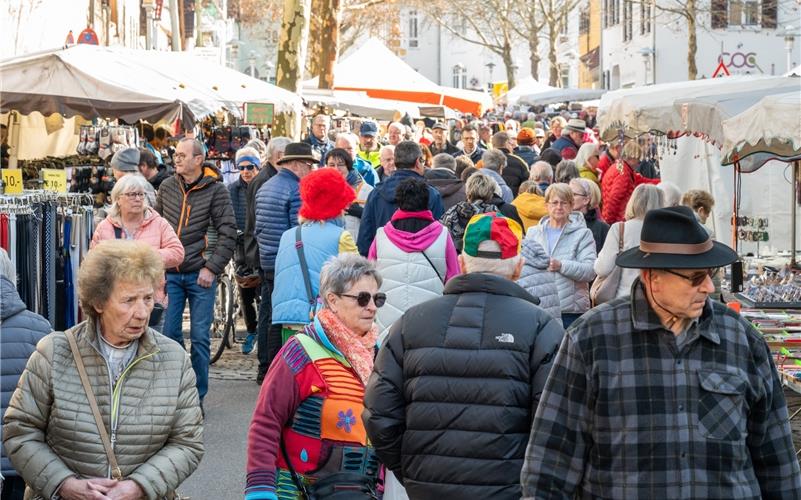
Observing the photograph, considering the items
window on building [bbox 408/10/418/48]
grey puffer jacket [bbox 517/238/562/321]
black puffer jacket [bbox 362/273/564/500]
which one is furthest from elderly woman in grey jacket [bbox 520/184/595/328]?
window on building [bbox 408/10/418/48]

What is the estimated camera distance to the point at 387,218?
33.4ft

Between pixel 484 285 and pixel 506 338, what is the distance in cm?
27

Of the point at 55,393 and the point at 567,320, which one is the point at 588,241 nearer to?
the point at 567,320

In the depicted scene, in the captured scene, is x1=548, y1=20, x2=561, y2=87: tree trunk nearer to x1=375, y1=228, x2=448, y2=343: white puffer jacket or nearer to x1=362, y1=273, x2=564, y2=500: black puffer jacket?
x1=375, y1=228, x2=448, y2=343: white puffer jacket

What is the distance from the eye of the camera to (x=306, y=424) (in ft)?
16.0

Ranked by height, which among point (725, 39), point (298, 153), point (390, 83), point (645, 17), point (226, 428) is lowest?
point (226, 428)

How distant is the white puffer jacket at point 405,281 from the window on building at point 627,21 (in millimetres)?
52661

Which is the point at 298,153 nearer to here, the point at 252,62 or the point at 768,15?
Result: the point at 768,15

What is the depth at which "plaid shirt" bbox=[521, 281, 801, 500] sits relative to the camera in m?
3.88

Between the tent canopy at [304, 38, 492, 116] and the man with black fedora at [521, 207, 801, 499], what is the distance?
30.6m

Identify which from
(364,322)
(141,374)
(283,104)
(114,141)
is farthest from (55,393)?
(283,104)

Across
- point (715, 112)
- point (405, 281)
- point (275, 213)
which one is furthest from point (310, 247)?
point (715, 112)

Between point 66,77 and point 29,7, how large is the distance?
9026 millimetres

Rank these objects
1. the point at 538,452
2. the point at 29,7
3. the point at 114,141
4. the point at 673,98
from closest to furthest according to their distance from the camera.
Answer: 1. the point at 538,452
2. the point at 114,141
3. the point at 673,98
4. the point at 29,7
